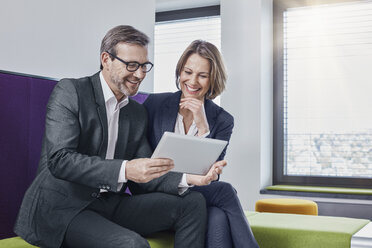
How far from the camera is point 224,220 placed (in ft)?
6.56

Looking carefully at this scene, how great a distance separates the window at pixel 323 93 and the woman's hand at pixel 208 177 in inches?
115

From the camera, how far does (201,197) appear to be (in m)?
1.98

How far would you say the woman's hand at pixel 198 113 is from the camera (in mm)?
2314

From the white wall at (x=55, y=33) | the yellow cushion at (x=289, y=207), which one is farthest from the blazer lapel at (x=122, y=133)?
the yellow cushion at (x=289, y=207)

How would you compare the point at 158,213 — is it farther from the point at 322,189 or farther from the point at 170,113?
the point at 322,189

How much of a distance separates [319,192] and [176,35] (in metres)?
2.28

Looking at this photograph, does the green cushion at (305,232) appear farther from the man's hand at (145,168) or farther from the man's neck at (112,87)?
the man's neck at (112,87)

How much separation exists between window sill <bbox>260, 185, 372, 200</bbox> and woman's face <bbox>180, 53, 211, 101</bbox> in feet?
7.84

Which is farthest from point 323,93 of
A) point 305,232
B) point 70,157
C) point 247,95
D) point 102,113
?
point 70,157

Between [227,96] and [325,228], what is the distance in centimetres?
257

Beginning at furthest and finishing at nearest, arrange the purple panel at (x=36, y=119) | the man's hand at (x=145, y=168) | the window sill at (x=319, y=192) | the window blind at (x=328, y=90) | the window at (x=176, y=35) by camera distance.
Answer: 1. the window at (x=176, y=35)
2. the window blind at (x=328, y=90)
3. the window sill at (x=319, y=192)
4. the purple panel at (x=36, y=119)
5. the man's hand at (x=145, y=168)

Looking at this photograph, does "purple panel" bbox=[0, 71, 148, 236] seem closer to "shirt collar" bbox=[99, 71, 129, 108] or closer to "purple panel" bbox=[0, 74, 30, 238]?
"purple panel" bbox=[0, 74, 30, 238]

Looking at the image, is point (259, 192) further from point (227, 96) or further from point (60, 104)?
point (60, 104)

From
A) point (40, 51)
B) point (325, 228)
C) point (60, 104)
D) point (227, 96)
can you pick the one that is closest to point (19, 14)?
point (40, 51)
